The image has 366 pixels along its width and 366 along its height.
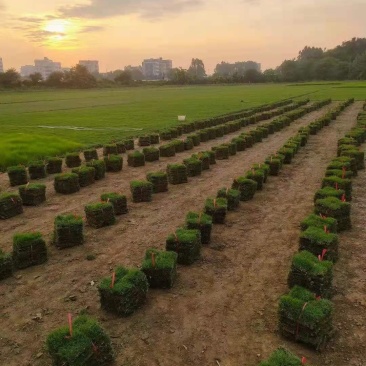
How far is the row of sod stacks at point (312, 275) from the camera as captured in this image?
8945 millimetres

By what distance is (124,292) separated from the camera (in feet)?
27.7

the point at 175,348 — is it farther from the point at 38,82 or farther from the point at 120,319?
the point at 38,82

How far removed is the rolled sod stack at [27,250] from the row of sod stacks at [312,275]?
7005 mm

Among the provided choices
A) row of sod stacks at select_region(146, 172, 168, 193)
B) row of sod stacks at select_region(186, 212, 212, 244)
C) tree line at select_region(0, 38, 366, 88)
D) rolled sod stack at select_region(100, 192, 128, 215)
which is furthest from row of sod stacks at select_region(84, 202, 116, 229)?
tree line at select_region(0, 38, 366, 88)

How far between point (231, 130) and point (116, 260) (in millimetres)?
24783

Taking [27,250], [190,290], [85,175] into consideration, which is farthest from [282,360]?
[85,175]

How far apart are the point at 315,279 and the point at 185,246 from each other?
11.8ft

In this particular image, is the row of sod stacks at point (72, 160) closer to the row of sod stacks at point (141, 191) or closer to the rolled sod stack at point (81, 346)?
the row of sod stacks at point (141, 191)

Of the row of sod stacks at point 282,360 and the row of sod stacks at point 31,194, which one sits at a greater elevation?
the row of sod stacks at point 31,194

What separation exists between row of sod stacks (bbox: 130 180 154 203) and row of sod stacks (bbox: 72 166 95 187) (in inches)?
132

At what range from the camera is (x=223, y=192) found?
15.0 meters

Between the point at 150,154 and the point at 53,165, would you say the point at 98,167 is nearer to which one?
the point at 53,165

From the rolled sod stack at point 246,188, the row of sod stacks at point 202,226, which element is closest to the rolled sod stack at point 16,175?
the row of sod stacks at point 202,226

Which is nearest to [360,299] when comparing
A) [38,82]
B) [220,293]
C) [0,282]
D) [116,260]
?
[220,293]
